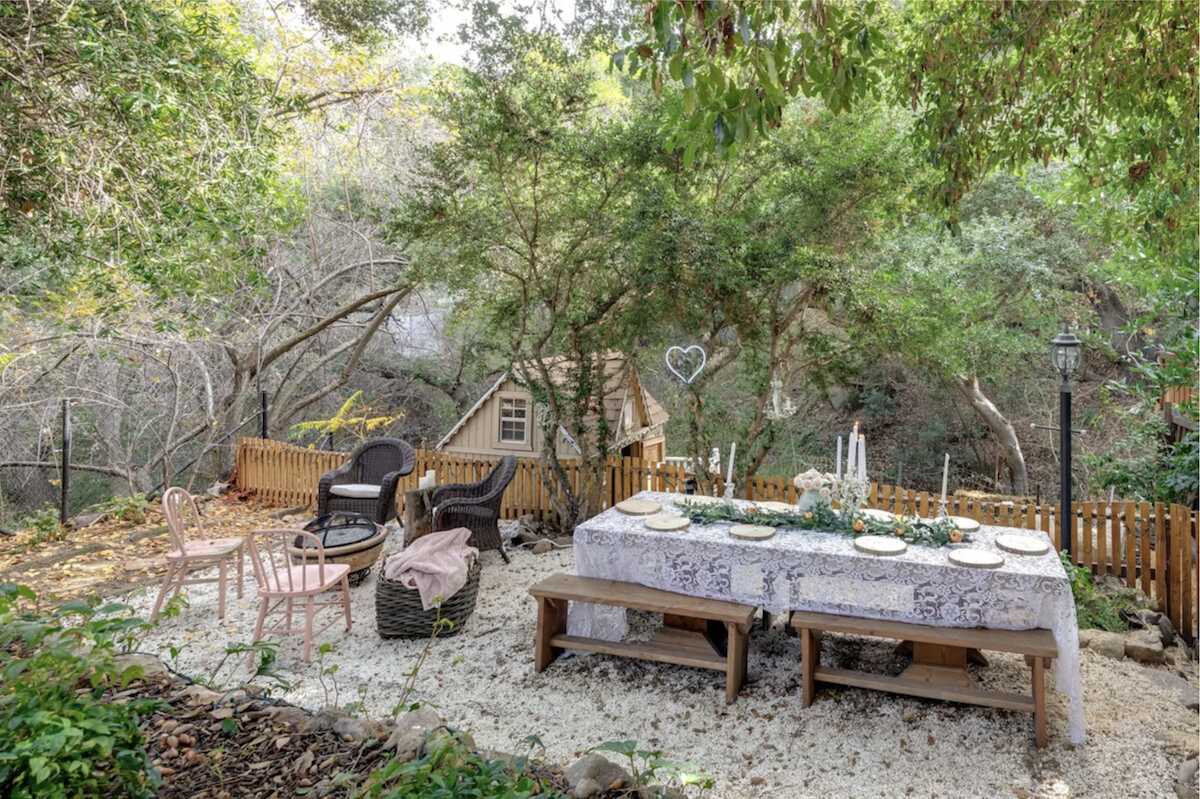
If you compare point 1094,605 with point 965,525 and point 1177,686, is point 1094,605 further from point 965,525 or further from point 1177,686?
point 965,525

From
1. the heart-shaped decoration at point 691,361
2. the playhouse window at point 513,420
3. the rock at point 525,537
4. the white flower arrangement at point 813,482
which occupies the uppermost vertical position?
the heart-shaped decoration at point 691,361

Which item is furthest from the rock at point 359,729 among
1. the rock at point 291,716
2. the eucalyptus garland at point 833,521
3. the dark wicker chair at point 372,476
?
the dark wicker chair at point 372,476

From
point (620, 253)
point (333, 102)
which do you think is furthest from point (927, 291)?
point (333, 102)

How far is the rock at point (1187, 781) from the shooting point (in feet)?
9.29

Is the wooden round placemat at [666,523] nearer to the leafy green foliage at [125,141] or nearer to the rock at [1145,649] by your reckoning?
the rock at [1145,649]

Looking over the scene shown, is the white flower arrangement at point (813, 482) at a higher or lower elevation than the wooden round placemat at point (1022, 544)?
higher

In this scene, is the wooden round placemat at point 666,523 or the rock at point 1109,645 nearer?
the wooden round placemat at point 666,523

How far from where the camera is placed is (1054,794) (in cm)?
292

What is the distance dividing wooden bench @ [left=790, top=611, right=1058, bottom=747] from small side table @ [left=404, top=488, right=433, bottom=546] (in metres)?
4.09

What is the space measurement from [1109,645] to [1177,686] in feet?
1.50

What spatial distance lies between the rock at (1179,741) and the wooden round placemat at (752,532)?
204 cm

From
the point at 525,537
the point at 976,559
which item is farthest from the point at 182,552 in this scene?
the point at 976,559

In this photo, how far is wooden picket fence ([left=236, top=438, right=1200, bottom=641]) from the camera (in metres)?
5.37

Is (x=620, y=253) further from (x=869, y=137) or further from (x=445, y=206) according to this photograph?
(x=869, y=137)
